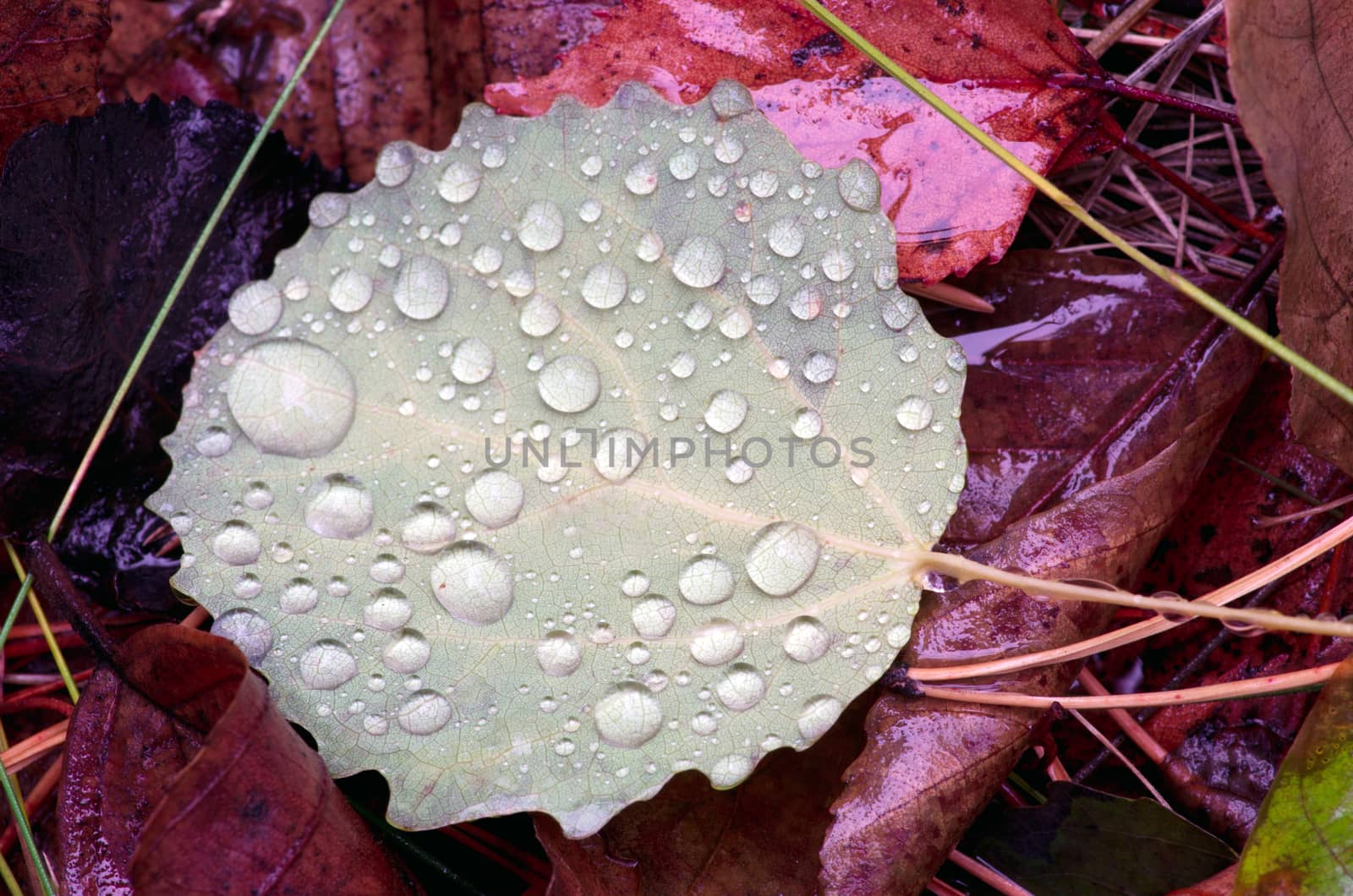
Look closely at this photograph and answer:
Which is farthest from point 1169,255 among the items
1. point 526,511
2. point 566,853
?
point 566,853

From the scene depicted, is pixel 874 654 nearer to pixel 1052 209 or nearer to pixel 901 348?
pixel 901 348

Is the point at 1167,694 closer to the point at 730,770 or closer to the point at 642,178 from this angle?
the point at 730,770

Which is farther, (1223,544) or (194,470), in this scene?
(1223,544)

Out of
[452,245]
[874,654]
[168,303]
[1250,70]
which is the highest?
[1250,70]

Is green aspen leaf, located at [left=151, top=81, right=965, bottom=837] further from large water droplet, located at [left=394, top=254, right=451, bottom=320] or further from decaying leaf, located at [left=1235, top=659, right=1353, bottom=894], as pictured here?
decaying leaf, located at [left=1235, top=659, right=1353, bottom=894]

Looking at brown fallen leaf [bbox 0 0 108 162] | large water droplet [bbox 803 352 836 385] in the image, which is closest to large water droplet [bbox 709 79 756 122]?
large water droplet [bbox 803 352 836 385]

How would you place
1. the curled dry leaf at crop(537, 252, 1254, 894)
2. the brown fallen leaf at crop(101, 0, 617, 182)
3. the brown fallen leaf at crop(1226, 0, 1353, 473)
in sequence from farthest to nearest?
the brown fallen leaf at crop(101, 0, 617, 182) → the curled dry leaf at crop(537, 252, 1254, 894) → the brown fallen leaf at crop(1226, 0, 1353, 473)
